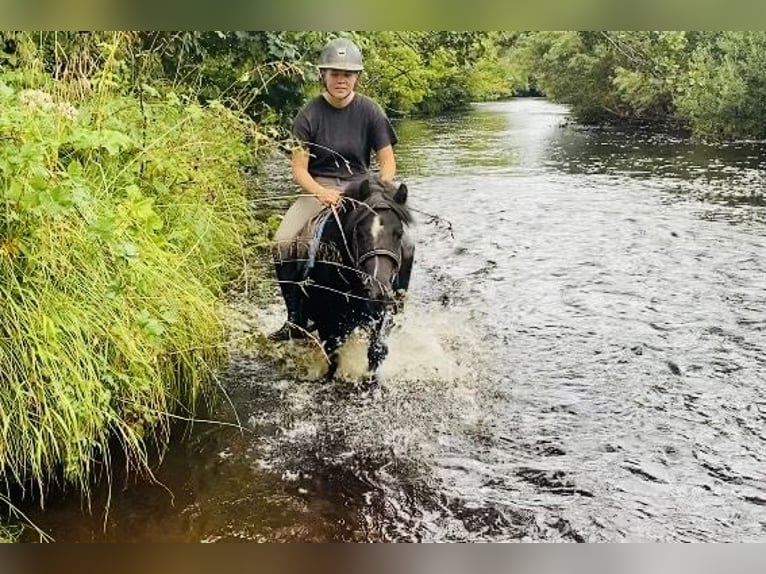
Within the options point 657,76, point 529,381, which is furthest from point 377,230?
point 657,76

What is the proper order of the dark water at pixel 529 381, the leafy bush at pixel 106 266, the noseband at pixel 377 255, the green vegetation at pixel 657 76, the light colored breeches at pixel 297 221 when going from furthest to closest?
the light colored breeches at pixel 297 221, the green vegetation at pixel 657 76, the noseband at pixel 377 255, the dark water at pixel 529 381, the leafy bush at pixel 106 266

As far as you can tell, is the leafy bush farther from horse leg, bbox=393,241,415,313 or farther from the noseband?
horse leg, bbox=393,241,415,313

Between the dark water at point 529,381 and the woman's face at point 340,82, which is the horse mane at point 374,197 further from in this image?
the woman's face at point 340,82

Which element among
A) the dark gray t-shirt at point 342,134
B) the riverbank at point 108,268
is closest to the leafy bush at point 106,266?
the riverbank at point 108,268

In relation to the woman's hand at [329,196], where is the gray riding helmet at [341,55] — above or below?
above

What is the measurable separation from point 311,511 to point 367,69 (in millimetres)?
1520

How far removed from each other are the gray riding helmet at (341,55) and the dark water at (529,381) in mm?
322

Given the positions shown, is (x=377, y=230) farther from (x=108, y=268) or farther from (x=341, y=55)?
(x=108, y=268)

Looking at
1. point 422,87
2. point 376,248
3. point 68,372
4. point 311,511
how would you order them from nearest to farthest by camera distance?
1. point 68,372
2. point 311,511
3. point 376,248
4. point 422,87

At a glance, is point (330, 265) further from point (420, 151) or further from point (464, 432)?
point (464, 432)

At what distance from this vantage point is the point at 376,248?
9.29 feet

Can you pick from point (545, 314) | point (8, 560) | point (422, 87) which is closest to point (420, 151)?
point (422, 87)

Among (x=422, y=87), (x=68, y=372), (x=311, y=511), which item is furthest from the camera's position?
(x=422, y=87)

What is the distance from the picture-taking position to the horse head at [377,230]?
2834 millimetres
